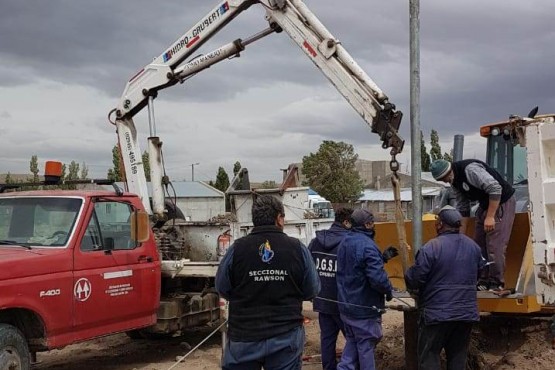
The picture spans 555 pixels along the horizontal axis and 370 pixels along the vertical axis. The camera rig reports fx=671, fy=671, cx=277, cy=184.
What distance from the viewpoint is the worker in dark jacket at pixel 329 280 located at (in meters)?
6.73

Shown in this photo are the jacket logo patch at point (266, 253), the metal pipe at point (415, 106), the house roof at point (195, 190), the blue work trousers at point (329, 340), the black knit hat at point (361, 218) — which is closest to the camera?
the jacket logo patch at point (266, 253)

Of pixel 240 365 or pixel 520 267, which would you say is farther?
pixel 520 267

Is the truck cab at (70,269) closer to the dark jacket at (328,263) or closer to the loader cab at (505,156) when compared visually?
the dark jacket at (328,263)

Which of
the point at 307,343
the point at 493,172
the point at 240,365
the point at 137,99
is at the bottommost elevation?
the point at 307,343

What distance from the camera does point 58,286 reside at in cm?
647

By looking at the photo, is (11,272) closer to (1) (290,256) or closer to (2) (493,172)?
(1) (290,256)

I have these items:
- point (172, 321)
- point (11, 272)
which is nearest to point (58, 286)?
point (11, 272)

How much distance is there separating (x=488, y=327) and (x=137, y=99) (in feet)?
18.3

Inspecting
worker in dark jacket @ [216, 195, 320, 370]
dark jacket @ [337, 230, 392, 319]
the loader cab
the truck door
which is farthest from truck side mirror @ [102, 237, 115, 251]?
the loader cab

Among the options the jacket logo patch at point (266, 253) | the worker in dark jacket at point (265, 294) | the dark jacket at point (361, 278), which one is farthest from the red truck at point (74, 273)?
the jacket logo patch at point (266, 253)

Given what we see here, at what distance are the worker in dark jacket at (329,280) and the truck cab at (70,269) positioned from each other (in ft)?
6.24

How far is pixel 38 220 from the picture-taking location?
7043 millimetres

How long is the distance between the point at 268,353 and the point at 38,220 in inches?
146

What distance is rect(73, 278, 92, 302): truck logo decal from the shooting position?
21.9 ft
